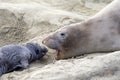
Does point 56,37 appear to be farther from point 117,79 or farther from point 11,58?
point 117,79

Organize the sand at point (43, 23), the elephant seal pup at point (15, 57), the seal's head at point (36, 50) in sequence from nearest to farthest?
the sand at point (43, 23), the elephant seal pup at point (15, 57), the seal's head at point (36, 50)

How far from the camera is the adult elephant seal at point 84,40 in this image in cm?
495

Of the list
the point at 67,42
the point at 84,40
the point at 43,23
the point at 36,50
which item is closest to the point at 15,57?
the point at 36,50

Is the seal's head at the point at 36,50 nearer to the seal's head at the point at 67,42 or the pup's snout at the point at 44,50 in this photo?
the pup's snout at the point at 44,50

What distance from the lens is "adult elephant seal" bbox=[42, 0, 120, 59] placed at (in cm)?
495

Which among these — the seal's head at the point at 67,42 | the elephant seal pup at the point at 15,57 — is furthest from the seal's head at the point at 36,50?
the seal's head at the point at 67,42

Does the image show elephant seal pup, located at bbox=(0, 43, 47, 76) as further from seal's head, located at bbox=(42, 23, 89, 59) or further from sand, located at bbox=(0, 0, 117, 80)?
seal's head, located at bbox=(42, 23, 89, 59)

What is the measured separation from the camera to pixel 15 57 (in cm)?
471

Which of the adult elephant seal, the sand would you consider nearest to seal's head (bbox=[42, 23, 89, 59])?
the adult elephant seal

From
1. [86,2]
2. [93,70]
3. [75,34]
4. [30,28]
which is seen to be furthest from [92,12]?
[93,70]

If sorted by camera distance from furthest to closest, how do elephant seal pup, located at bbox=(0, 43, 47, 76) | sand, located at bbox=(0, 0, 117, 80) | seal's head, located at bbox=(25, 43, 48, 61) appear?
1. seal's head, located at bbox=(25, 43, 48, 61)
2. elephant seal pup, located at bbox=(0, 43, 47, 76)
3. sand, located at bbox=(0, 0, 117, 80)

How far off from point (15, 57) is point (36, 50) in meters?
0.49

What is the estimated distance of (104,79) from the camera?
3.71 m

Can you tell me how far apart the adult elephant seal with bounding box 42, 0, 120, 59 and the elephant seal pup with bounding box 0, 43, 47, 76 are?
242 millimetres
